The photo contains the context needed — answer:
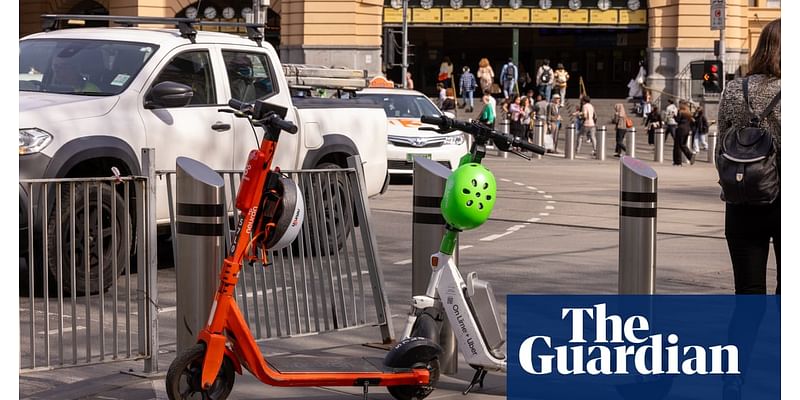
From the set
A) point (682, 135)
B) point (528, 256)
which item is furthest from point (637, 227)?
point (682, 135)

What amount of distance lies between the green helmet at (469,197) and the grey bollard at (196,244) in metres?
1.10

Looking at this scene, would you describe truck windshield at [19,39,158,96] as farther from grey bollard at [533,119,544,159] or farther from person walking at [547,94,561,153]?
person walking at [547,94,561,153]

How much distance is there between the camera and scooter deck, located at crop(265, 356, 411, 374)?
6465 mm

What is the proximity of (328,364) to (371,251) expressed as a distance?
1632 mm

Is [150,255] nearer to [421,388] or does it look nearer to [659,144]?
[421,388]

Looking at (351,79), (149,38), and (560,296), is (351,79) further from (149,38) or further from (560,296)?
(560,296)

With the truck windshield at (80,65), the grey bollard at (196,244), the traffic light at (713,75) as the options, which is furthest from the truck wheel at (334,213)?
the traffic light at (713,75)

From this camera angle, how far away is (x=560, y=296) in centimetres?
1024

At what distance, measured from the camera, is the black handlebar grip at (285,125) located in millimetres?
5977

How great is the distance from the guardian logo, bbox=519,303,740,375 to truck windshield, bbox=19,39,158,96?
15.6ft

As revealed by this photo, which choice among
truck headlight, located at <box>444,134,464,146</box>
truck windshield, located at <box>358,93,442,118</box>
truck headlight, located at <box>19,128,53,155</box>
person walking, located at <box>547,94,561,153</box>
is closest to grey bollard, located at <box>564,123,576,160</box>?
person walking, located at <box>547,94,561,153</box>

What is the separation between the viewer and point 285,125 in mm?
5996

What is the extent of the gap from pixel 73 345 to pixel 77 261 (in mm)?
651

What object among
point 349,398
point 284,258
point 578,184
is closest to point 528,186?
point 578,184
